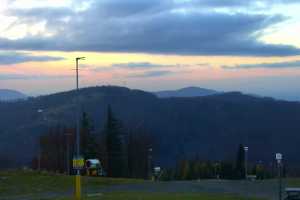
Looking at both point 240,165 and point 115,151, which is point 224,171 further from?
point 115,151

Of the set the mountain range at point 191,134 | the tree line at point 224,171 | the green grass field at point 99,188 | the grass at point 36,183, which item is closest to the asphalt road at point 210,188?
the green grass field at point 99,188

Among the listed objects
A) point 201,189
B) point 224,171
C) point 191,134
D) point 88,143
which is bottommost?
point 224,171

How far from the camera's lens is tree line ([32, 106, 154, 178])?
8244 centimetres

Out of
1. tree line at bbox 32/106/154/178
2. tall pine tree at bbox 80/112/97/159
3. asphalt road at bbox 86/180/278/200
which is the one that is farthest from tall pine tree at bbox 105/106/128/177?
asphalt road at bbox 86/180/278/200

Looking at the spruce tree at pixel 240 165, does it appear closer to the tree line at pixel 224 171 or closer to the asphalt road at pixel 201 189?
the tree line at pixel 224 171

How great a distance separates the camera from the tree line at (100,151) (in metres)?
82.4

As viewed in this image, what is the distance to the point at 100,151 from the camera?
86000mm

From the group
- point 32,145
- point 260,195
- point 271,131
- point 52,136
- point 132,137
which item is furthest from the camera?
point 271,131

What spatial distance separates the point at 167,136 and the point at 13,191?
483 ft

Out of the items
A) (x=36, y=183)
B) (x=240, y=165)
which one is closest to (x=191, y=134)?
(x=240, y=165)

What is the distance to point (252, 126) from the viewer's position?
193 metres

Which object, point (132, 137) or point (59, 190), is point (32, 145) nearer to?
point (132, 137)

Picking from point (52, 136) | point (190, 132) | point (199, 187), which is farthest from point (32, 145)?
point (199, 187)

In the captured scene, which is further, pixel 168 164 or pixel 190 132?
pixel 190 132
